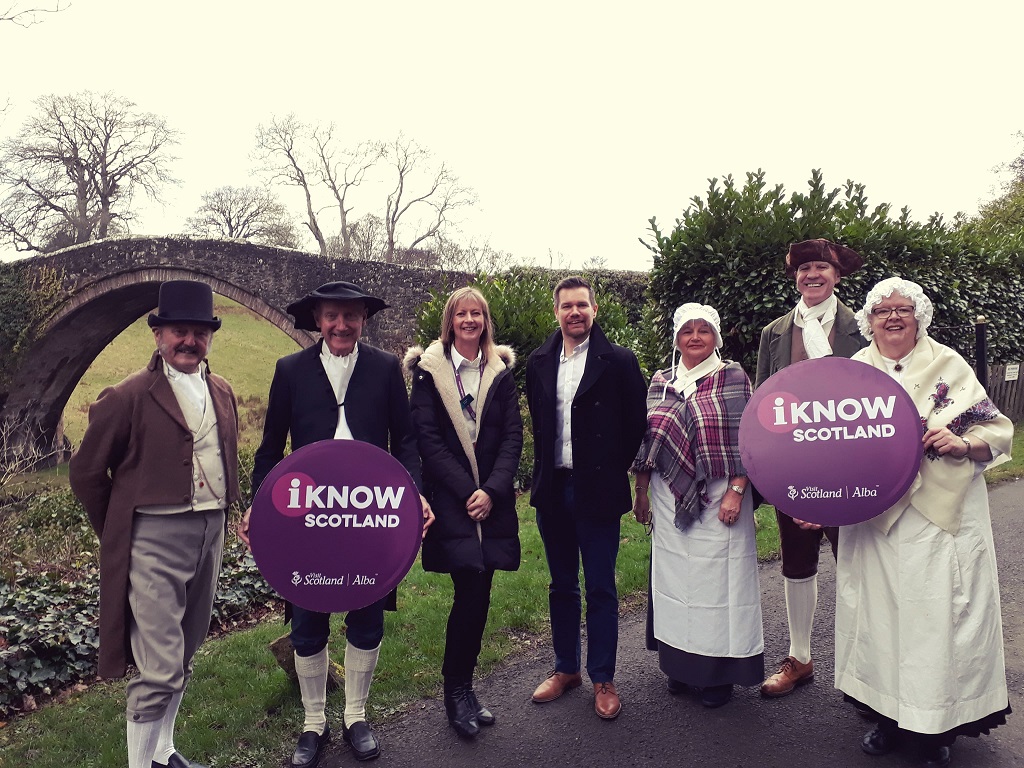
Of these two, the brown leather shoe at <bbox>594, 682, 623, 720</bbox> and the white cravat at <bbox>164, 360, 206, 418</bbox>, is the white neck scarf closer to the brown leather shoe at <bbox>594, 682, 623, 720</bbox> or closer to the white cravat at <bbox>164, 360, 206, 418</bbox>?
the brown leather shoe at <bbox>594, 682, 623, 720</bbox>

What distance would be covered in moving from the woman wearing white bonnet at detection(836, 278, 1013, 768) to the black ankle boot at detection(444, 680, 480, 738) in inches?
64.0

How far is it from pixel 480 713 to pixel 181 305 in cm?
217

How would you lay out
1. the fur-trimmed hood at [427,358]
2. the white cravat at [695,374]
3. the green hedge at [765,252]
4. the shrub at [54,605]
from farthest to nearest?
the green hedge at [765,252] → the shrub at [54,605] → the white cravat at [695,374] → the fur-trimmed hood at [427,358]

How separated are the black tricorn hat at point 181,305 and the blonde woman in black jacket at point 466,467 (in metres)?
0.90

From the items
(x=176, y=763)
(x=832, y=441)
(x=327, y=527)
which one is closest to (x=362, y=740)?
(x=176, y=763)

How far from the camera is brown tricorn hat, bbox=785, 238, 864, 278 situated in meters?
3.54

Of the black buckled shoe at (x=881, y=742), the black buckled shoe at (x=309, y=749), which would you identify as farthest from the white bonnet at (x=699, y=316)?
the black buckled shoe at (x=309, y=749)

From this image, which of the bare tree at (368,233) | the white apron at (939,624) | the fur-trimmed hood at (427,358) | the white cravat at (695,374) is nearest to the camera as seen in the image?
the white apron at (939,624)

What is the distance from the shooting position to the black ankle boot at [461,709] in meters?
3.15

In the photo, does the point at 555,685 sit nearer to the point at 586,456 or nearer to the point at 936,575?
the point at 586,456

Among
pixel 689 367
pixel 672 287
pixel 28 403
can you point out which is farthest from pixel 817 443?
pixel 28 403

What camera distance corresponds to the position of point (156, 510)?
270cm

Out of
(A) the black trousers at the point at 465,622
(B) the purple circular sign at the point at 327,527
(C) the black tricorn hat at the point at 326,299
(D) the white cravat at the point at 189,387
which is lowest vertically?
(A) the black trousers at the point at 465,622

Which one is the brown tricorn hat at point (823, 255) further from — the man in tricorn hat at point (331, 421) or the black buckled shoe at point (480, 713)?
the black buckled shoe at point (480, 713)
